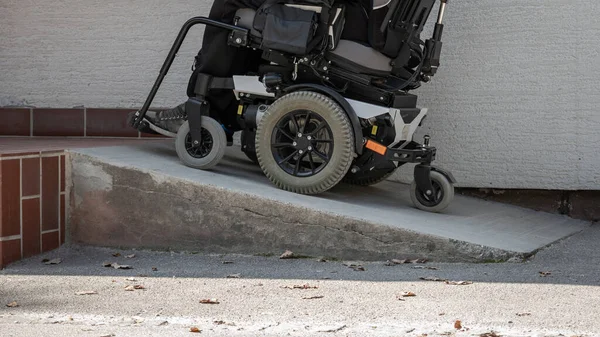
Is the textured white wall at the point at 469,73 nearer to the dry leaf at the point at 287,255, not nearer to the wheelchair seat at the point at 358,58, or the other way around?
the wheelchair seat at the point at 358,58

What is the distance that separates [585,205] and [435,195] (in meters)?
1.34

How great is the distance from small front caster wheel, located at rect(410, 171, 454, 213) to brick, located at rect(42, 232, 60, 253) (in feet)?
7.10

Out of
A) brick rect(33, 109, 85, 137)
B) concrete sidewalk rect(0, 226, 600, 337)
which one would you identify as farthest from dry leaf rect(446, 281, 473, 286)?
brick rect(33, 109, 85, 137)

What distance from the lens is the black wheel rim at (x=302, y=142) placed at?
5.41 metres

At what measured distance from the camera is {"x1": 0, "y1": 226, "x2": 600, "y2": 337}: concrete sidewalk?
3680 mm

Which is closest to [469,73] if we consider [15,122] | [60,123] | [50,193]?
[50,193]

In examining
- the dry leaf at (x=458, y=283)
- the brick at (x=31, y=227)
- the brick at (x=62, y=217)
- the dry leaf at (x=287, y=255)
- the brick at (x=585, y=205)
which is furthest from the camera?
the brick at (x=585, y=205)

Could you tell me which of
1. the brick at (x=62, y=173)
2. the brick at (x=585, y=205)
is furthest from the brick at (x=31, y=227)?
the brick at (x=585, y=205)

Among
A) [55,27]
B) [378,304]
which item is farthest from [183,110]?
[378,304]

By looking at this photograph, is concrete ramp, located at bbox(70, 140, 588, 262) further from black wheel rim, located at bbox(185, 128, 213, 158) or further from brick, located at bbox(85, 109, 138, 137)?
brick, located at bbox(85, 109, 138, 137)

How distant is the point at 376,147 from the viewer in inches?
212

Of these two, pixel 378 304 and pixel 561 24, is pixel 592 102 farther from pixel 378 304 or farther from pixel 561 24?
pixel 378 304

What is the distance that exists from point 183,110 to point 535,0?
97.6 inches

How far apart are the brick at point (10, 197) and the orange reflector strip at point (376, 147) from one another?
78.1 inches
